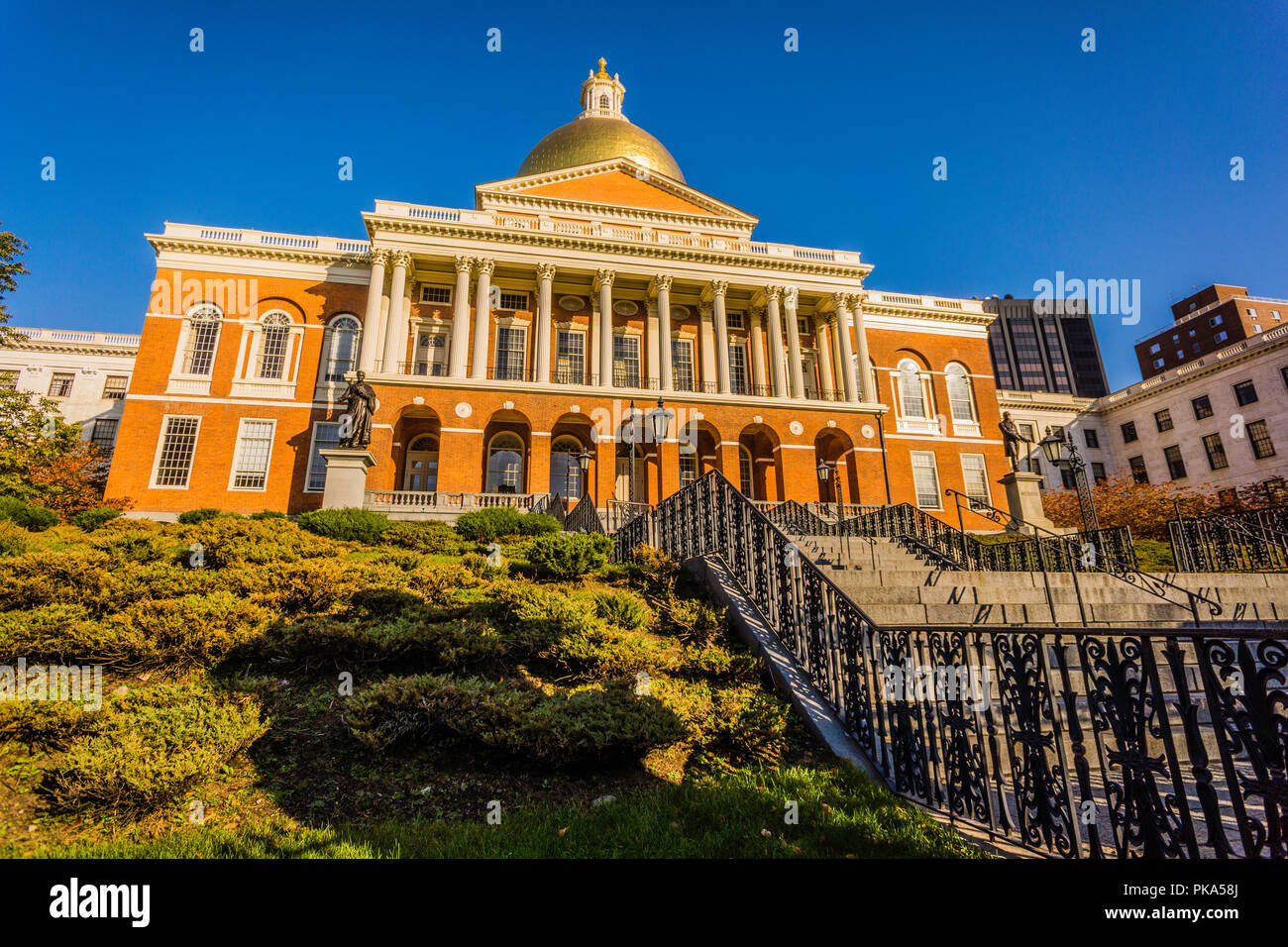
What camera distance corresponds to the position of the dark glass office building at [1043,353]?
9288cm

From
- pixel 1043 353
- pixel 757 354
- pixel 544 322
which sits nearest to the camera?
pixel 544 322

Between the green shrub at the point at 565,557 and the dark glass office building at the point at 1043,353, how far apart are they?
9969 centimetres

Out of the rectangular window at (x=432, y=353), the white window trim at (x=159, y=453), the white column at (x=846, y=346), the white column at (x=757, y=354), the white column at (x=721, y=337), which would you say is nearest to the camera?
the white window trim at (x=159, y=453)

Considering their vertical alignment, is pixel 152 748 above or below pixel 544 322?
below

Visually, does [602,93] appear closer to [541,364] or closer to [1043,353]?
[541,364]

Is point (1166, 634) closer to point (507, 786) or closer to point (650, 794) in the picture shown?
point (650, 794)

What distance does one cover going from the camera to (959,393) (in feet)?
122

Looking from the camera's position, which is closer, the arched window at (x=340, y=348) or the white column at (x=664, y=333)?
the arched window at (x=340, y=348)

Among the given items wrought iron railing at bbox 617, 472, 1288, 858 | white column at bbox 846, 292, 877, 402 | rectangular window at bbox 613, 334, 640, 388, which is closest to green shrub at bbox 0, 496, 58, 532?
wrought iron railing at bbox 617, 472, 1288, 858

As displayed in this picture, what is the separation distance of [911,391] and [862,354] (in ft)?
18.6

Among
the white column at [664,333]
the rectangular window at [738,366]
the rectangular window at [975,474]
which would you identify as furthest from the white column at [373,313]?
the rectangular window at [975,474]

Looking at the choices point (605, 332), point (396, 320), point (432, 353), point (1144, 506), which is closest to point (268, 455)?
point (396, 320)

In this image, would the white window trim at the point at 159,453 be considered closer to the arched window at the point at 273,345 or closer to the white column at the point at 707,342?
the arched window at the point at 273,345
